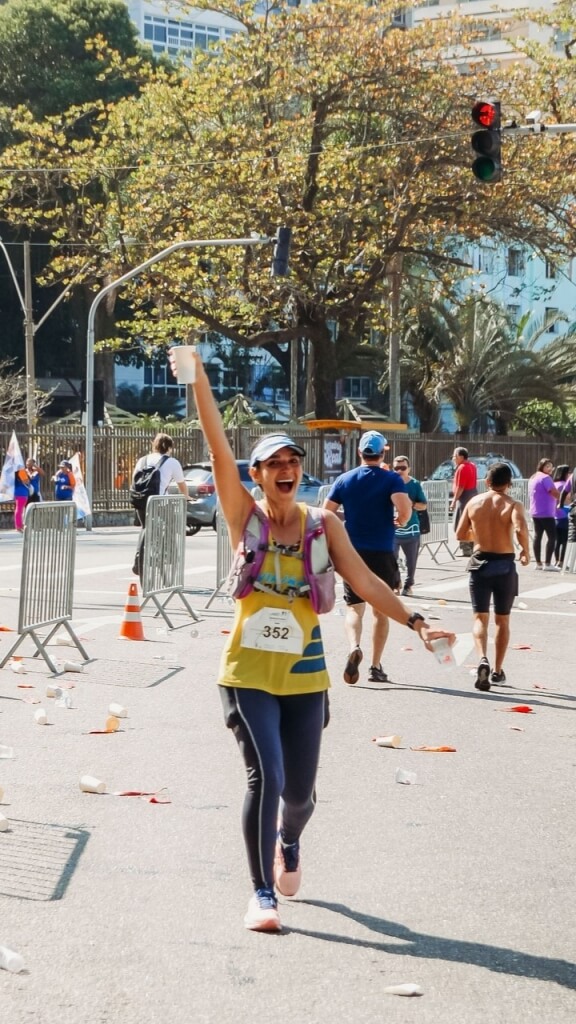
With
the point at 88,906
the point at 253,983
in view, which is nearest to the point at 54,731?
the point at 88,906

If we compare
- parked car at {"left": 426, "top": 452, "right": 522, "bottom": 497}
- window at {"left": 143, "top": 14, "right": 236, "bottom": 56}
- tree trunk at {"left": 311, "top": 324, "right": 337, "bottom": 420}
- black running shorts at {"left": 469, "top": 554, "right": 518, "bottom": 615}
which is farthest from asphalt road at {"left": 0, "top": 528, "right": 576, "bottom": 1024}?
A: window at {"left": 143, "top": 14, "right": 236, "bottom": 56}

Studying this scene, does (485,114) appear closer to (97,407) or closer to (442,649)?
(442,649)

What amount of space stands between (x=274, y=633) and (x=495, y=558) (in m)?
6.41

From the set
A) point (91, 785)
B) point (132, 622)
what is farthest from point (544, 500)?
point (91, 785)

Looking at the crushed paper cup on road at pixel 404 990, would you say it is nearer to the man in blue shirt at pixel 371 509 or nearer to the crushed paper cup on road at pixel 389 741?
the crushed paper cup on road at pixel 389 741

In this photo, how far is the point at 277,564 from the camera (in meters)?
5.06

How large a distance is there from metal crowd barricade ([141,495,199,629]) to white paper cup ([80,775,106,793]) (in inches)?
271

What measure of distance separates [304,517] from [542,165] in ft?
102

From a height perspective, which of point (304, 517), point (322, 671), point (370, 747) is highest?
point (304, 517)

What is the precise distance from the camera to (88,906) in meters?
5.11

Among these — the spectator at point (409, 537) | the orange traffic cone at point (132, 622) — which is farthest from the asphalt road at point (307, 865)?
the spectator at point (409, 537)

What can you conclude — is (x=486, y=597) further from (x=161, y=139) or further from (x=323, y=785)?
(x=161, y=139)

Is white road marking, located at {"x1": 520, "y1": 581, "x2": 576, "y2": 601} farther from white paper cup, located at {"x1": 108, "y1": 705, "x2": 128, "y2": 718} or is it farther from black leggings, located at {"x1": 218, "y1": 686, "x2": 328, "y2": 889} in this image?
black leggings, located at {"x1": 218, "y1": 686, "x2": 328, "y2": 889}

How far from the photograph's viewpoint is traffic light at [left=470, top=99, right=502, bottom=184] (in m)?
16.5
